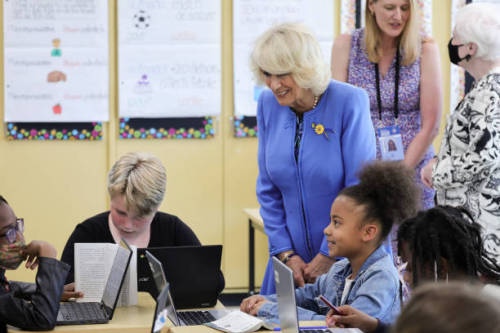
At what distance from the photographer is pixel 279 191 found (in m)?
2.81

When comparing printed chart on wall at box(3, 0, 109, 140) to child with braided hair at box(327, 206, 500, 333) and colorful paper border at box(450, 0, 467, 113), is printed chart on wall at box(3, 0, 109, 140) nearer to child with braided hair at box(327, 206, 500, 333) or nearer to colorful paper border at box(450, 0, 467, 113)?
colorful paper border at box(450, 0, 467, 113)

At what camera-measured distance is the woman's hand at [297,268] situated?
2.60m

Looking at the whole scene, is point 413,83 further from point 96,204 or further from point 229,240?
point 96,204

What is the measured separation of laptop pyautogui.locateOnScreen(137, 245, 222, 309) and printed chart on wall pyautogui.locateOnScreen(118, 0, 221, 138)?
2506 mm

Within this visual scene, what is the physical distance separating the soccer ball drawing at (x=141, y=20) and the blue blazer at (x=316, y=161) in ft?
8.00

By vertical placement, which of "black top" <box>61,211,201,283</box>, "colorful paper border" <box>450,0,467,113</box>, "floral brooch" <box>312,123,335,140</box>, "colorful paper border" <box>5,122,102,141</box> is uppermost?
"colorful paper border" <box>450,0,467,113</box>

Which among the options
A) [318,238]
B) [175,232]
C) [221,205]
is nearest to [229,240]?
[221,205]

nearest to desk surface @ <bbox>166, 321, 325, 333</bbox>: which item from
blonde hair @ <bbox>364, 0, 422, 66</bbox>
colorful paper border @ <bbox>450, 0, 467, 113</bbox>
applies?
blonde hair @ <bbox>364, 0, 422, 66</bbox>

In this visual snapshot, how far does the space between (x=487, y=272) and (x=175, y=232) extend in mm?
1375

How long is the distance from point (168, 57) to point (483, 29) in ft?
8.52

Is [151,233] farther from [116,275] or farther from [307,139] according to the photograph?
[307,139]

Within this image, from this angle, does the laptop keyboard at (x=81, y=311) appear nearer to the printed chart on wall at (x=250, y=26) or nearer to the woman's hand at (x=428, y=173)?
the woman's hand at (x=428, y=173)

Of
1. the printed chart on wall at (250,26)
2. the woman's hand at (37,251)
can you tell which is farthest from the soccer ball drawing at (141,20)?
the woman's hand at (37,251)

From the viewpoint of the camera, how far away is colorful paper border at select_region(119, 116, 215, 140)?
498 centimetres
